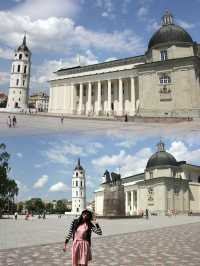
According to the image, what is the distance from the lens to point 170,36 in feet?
174

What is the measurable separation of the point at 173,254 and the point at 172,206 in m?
53.3

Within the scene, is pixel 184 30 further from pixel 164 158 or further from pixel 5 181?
pixel 5 181

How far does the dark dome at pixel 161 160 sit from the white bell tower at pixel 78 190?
4073cm

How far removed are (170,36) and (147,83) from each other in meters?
8.67

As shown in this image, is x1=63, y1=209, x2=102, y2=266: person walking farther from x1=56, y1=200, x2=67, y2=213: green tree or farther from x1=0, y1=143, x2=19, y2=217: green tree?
x1=56, y1=200, x2=67, y2=213: green tree

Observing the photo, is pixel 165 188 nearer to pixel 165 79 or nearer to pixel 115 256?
pixel 165 79

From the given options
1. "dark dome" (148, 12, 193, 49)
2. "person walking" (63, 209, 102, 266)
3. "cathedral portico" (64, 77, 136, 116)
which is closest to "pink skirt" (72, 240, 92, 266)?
"person walking" (63, 209, 102, 266)

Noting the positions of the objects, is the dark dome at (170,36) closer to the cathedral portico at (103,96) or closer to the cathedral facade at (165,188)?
the cathedral portico at (103,96)

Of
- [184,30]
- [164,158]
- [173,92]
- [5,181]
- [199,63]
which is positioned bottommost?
[5,181]

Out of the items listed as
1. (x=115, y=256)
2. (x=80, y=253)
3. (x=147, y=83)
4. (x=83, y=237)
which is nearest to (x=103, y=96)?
(x=147, y=83)

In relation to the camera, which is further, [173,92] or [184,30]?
[184,30]

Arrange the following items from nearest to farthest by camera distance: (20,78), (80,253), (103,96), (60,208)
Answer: (80,253), (103,96), (20,78), (60,208)

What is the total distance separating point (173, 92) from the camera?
48844 millimetres

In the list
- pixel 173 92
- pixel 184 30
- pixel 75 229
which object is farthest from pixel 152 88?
pixel 75 229
